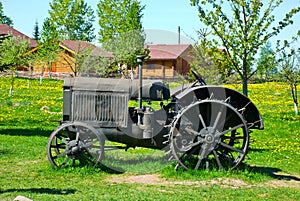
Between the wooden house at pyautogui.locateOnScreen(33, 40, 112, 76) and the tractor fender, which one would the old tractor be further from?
the wooden house at pyautogui.locateOnScreen(33, 40, 112, 76)

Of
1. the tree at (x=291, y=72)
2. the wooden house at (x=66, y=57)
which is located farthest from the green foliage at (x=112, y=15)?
the tree at (x=291, y=72)

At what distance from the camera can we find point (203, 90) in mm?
10039

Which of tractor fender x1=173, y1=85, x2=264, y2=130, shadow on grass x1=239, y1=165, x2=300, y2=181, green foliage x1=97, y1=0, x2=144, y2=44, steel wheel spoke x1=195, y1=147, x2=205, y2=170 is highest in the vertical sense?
green foliage x1=97, y1=0, x2=144, y2=44

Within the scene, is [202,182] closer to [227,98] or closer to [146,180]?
[146,180]

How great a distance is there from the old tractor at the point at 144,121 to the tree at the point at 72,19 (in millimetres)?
54464

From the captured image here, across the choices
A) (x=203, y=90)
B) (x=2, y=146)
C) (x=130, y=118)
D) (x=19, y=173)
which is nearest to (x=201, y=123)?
(x=203, y=90)

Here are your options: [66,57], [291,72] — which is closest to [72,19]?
[66,57]

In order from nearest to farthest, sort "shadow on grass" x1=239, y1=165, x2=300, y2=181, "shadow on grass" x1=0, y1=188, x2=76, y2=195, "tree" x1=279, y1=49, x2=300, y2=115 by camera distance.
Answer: "shadow on grass" x1=0, y1=188, x2=76, y2=195
"shadow on grass" x1=239, y1=165, x2=300, y2=181
"tree" x1=279, y1=49, x2=300, y2=115

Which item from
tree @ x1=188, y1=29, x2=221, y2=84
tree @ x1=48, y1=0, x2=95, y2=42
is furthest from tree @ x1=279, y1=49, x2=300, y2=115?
tree @ x1=48, y1=0, x2=95, y2=42

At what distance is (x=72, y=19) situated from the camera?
65062 mm

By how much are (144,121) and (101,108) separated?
95 centimetres

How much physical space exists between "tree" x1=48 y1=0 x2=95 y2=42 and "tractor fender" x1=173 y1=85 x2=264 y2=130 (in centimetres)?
5456

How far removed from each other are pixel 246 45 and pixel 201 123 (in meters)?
7.16

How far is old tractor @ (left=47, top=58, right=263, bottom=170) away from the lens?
9.62 m
